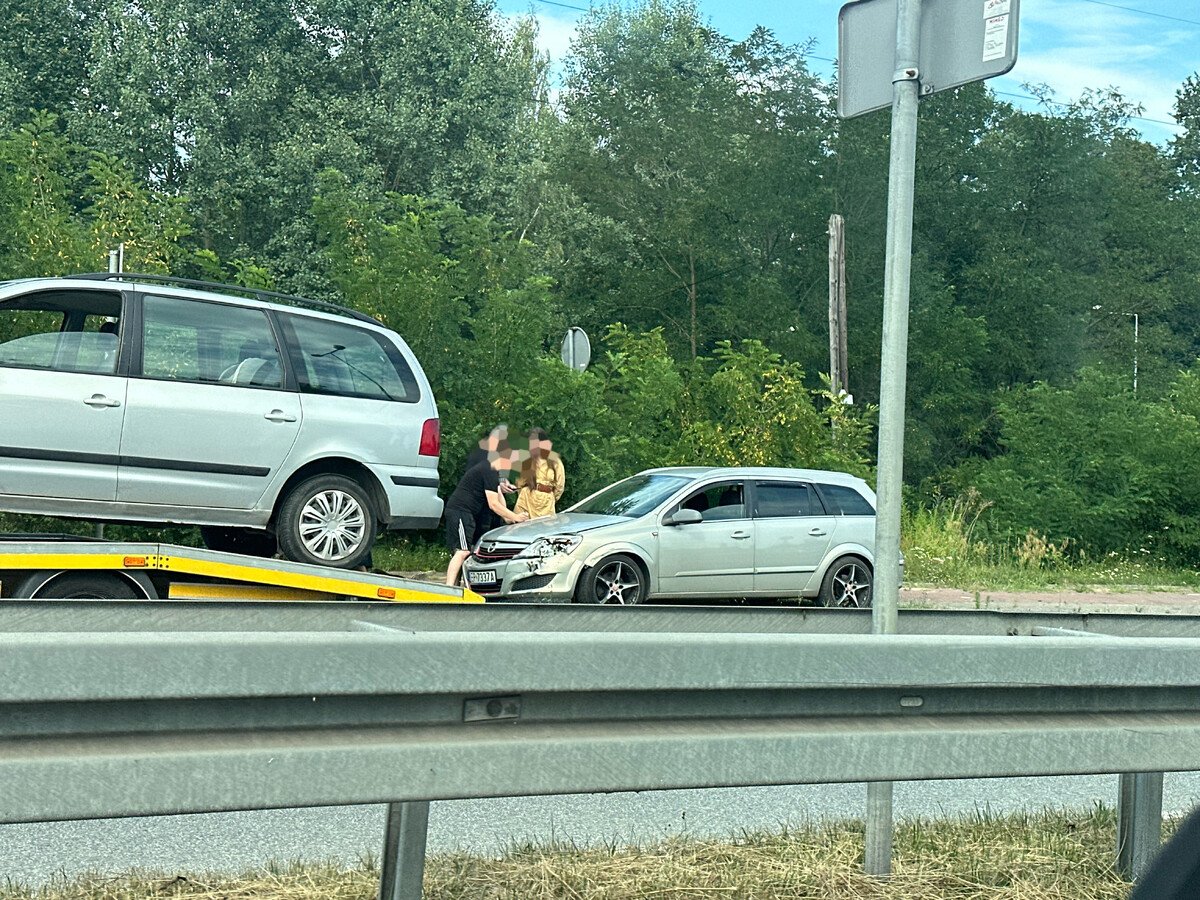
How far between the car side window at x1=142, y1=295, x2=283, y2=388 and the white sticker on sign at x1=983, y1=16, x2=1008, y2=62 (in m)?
7.64

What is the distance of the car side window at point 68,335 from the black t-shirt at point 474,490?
4.44 metres

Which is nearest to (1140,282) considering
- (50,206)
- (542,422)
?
(542,422)

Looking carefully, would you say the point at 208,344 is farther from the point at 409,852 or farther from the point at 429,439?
the point at 409,852

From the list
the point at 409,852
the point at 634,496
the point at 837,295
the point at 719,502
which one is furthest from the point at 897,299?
the point at 837,295

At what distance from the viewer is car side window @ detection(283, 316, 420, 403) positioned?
11086 mm

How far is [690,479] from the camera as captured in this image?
14.7 meters

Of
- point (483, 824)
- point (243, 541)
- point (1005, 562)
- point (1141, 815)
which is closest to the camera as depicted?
point (1141, 815)

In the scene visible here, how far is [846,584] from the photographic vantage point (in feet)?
50.7

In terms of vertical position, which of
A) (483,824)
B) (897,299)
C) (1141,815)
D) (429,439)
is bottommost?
(483,824)

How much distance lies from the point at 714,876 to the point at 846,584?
1161 centimetres

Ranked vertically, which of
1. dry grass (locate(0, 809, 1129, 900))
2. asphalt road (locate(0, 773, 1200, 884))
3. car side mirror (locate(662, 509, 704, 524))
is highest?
car side mirror (locate(662, 509, 704, 524))

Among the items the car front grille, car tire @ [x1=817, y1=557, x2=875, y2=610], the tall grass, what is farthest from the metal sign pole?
the tall grass

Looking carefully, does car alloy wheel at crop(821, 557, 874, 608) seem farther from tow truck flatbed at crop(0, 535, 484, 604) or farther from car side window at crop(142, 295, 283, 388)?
tow truck flatbed at crop(0, 535, 484, 604)

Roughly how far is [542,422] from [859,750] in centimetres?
1515
